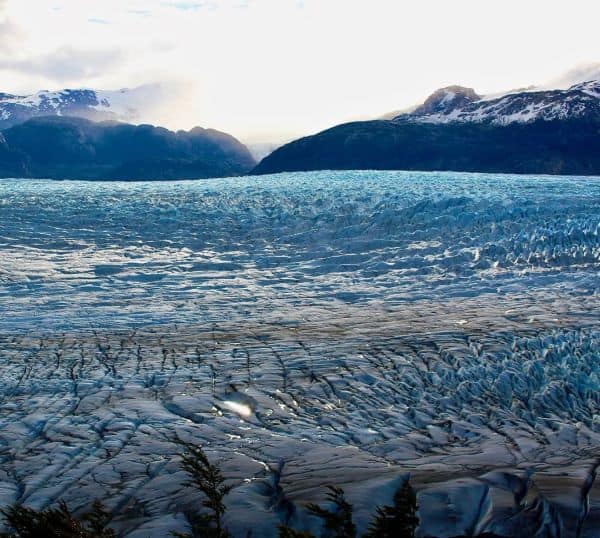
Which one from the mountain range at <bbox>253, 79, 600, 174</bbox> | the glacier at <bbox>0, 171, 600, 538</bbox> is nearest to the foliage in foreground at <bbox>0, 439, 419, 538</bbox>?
the glacier at <bbox>0, 171, 600, 538</bbox>

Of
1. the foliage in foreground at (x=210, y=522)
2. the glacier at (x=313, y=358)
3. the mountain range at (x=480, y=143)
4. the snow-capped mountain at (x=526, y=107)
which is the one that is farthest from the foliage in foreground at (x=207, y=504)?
the snow-capped mountain at (x=526, y=107)

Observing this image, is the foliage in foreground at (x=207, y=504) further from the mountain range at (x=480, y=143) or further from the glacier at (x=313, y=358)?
the mountain range at (x=480, y=143)

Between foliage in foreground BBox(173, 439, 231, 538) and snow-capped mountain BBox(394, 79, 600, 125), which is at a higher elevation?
snow-capped mountain BBox(394, 79, 600, 125)

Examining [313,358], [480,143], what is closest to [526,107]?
[480,143]

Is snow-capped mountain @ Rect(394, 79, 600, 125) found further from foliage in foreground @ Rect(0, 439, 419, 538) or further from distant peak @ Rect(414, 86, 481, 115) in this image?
foliage in foreground @ Rect(0, 439, 419, 538)

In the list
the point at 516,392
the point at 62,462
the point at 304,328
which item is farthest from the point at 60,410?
the point at 516,392

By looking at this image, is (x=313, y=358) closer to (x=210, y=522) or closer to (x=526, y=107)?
(x=210, y=522)
